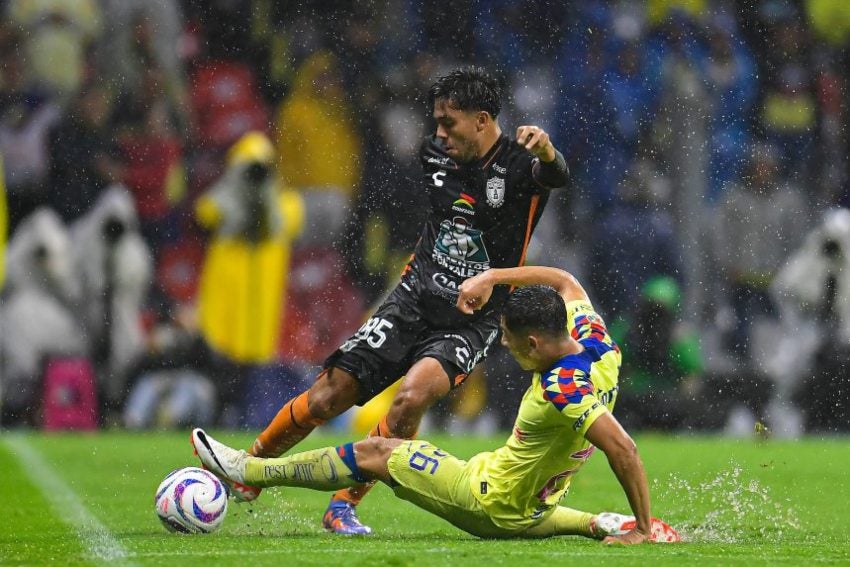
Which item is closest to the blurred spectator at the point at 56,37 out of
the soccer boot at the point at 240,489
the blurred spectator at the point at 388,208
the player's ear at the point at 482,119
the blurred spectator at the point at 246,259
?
the blurred spectator at the point at 246,259

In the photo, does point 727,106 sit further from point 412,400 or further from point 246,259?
point 412,400

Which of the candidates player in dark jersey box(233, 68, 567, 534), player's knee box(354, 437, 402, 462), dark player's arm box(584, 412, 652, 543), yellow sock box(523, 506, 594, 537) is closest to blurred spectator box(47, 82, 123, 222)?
player in dark jersey box(233, 68, 567, 534)

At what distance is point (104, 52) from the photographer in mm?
14750

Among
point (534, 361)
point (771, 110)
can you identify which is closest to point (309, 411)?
point (534, 361)

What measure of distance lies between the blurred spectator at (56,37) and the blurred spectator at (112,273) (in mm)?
1231

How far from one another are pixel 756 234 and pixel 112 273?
637 cm

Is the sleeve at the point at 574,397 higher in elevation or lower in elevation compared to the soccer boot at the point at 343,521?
higher

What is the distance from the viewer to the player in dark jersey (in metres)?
7.22

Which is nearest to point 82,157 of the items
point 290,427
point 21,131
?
point 21,131

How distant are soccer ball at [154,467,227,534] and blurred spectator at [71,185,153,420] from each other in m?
7.41

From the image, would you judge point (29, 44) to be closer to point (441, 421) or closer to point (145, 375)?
point (145, 375)

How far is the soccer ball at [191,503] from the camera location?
6789 mm

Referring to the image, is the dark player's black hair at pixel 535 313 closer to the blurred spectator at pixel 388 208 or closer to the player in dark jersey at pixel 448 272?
the player in dark jersey at pixel 448 272

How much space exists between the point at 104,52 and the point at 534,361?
9596 millimetres
